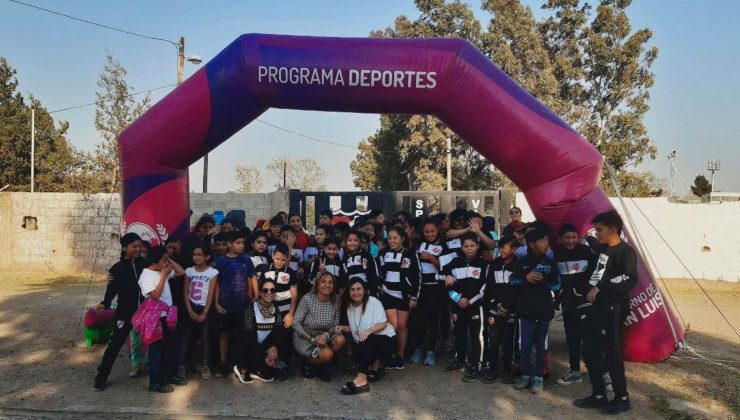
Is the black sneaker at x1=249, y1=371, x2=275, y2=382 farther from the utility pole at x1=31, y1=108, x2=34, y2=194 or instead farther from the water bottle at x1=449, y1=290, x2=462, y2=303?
the utility pole at x1=31, y1=108, x2=34, y2=194

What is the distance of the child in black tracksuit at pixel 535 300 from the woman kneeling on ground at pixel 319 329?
5.78ft

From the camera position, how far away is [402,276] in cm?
571

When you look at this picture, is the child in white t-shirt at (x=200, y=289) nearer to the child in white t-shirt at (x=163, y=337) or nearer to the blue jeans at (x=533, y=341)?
the child in white t-shirt at (x=163, y=337)

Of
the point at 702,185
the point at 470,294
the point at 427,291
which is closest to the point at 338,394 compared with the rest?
the point at 427,291

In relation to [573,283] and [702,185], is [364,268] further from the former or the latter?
[702,185]

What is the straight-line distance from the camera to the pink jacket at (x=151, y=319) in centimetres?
494

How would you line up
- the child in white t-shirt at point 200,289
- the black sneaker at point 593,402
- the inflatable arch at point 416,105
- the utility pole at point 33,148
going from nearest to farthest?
the black sneaker at point 593,402 → the child in white t-shirt at point 200,289 → the inflatable arch at point 416,105 → the utility pole at point 33,148

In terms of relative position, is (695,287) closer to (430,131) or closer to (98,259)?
(430,131)

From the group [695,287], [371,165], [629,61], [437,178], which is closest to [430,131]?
[437,178]

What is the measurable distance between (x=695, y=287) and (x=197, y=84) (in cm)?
1161

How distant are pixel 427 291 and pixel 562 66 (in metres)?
19.7

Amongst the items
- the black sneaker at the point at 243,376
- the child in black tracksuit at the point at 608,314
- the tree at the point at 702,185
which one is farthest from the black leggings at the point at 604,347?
the tree at the point at 702,185

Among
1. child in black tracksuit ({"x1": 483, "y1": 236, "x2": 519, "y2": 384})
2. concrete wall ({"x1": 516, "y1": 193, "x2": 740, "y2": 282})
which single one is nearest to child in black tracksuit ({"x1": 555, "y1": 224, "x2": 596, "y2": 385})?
child in black tracksuit ({"x1": 483, "y1": 236, "x2": 519, "y2": 384})

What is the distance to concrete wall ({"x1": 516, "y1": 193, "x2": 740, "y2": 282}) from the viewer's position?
1283 centimetres
